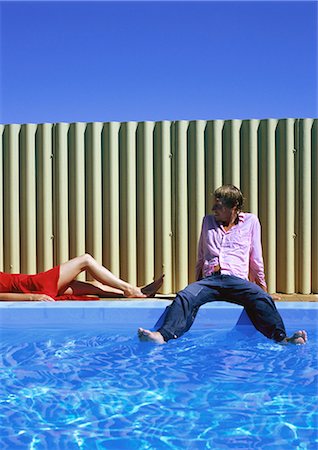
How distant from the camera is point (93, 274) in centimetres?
462

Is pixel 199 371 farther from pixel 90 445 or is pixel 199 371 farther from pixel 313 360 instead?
pixel 90 445

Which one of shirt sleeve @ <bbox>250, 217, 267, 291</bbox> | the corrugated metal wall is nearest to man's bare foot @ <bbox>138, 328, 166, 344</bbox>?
shirt sleeve @ <bbox>250, 217, 267, 291</bbox>

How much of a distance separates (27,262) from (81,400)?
2.89 metres

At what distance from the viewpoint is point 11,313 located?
4004mm

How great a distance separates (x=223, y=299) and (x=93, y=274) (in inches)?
47.0

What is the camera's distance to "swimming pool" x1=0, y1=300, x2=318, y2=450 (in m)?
2.22

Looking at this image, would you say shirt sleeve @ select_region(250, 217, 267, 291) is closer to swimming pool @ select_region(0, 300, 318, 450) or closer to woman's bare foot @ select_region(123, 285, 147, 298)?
swimming pool @ select_region(0, 300, 318, 450)

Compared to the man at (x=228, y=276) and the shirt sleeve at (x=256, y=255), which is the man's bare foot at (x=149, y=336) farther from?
the shirt sleeve at (x=256, y=255)

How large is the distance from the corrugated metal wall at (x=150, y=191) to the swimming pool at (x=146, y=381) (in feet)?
3.80

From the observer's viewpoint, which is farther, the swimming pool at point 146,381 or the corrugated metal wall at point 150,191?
the corrugated metal wall at point 150,191

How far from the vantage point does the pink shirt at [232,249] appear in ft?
12.8

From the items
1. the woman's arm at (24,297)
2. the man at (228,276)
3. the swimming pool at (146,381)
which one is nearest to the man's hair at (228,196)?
the man at (228,276)

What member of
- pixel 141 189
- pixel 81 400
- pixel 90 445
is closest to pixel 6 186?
pixel 141 189

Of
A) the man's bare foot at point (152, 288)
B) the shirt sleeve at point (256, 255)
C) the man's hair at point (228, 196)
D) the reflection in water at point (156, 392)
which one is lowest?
the reflection in water at point (156, 392)
